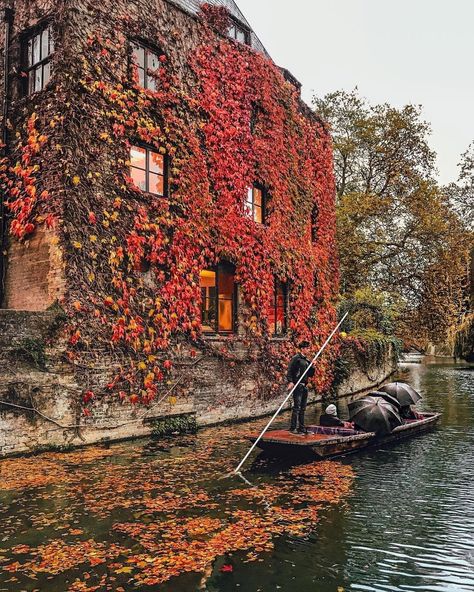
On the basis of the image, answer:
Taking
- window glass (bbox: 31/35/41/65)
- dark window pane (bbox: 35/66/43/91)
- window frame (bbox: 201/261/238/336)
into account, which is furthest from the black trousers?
window glass (bbox: 31/35/41/65)

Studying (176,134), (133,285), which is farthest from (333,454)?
(176,134)

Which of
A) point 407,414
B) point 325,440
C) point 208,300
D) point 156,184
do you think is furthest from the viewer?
point 208,300

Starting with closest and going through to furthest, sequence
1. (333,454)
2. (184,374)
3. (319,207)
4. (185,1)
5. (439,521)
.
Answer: (439,521) → (333,454) → (184,374) → (185,1) → (319,207)

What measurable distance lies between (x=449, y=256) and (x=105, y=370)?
20767mm

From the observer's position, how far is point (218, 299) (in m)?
16.2

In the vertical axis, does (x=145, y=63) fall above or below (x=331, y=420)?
above

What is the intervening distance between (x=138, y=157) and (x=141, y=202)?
127cm

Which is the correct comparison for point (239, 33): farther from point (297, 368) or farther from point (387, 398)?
point (387, 398)

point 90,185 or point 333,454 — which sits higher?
point 90,185

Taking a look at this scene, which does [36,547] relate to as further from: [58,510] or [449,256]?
[449,256]

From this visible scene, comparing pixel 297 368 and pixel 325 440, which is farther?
pixel 297 368

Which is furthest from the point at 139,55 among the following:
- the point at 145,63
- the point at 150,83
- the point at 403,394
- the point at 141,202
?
the point at 403,394

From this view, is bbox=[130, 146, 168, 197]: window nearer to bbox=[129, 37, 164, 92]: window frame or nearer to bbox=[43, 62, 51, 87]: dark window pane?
bbox=[129, 37, 164, 92]: window frame

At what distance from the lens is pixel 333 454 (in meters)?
10.7
